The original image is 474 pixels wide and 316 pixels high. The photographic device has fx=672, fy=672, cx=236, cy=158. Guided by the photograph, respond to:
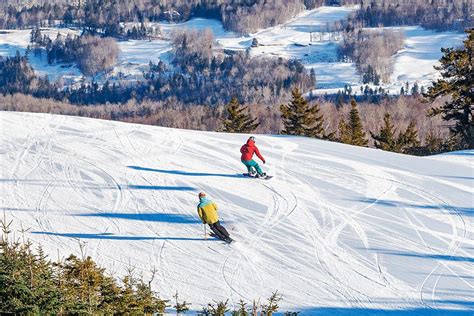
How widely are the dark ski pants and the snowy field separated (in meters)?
126

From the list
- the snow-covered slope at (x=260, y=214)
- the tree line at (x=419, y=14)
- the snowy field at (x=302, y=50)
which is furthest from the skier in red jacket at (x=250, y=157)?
the tree line at (x=419, y=14)

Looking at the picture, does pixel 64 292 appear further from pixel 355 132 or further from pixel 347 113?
pixel 347 113

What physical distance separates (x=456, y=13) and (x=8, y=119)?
178m

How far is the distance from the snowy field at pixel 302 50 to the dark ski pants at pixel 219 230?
126464 millimetres

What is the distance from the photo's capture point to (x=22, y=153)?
67.6 ft

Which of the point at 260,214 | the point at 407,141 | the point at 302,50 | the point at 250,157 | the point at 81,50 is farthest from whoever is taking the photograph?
the point at 81,50

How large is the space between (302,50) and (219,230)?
522 feet

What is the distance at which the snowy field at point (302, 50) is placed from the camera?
149375mm

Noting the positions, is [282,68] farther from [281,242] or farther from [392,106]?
[281,242]

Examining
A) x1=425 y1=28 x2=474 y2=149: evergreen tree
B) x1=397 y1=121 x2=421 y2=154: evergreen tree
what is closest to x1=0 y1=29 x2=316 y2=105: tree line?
x1=397 y1=121 x2=421 y2=154: evergreen tree

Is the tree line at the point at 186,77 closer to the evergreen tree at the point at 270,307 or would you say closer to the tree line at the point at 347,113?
the tree line at the point at 347,113

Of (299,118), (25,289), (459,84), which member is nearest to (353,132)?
(299,118)

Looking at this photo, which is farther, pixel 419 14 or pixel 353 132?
pixel 419 14

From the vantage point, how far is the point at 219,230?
46.0ft
